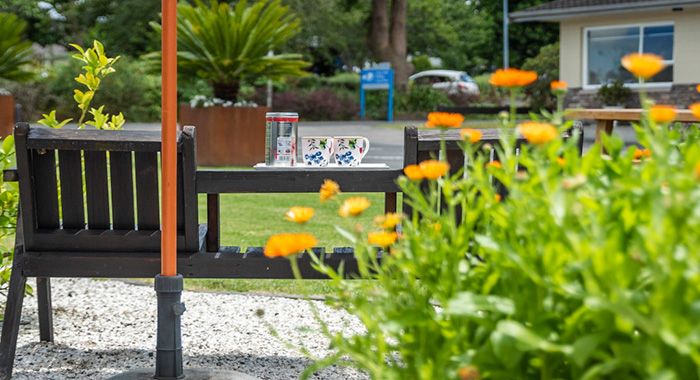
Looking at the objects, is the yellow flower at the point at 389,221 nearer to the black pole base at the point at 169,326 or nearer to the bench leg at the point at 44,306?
the black pole base at the point at 169,326

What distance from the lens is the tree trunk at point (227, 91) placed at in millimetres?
12844

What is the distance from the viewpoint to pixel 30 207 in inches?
136

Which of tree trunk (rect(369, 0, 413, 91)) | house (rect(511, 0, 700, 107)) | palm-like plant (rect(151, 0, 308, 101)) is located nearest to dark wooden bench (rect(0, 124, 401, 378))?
palm-like plant (rect(151, 0, 308, 101))

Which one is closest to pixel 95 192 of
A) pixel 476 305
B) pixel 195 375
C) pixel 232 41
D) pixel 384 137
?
pixel 195 375

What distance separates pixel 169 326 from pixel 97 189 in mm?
645

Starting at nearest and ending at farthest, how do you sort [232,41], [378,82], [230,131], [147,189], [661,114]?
[661,114] < [147,189] < [232,41] < [230,131] < [378,82]

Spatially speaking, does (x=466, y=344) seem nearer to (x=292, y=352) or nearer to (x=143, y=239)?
(x=143, y=239)

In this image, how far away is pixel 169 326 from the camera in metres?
3.16

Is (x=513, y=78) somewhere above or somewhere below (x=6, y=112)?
above

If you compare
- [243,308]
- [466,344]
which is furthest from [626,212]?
[243,308]

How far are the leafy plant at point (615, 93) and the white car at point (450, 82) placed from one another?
1070 cm

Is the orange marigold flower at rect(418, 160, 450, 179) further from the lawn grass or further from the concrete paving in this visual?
the concrete paving

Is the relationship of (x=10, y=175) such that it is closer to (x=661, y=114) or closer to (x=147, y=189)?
(x=147, y=189)

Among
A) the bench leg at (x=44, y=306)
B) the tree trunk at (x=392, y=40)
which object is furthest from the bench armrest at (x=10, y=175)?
the tree trunk at (x=392, y=40)
